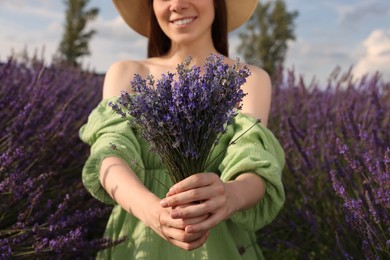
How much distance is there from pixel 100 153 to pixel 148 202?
1.02 feet

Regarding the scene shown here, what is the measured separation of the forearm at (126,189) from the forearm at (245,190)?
0.19 meters

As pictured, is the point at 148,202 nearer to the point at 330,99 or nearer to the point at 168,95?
the point at 168,95

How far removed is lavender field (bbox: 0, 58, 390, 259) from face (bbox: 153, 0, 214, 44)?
0.54m

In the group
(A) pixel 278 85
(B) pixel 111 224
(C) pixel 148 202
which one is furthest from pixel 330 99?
(C) pixel 148 202

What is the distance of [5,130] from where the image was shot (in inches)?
89.2

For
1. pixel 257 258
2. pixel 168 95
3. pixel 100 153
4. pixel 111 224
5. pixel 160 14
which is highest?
pixel 160 14

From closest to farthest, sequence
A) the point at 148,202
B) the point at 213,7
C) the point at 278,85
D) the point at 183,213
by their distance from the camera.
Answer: the point at 183,213 → the point at 148,202 → the point at 213,7 → the point at 278,85

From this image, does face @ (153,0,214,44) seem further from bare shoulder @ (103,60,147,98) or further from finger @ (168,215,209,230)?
finger @ (168,215,209,230)

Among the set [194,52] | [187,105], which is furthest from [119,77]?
[187,105]

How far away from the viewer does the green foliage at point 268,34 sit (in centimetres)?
2108

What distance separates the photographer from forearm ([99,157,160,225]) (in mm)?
1512

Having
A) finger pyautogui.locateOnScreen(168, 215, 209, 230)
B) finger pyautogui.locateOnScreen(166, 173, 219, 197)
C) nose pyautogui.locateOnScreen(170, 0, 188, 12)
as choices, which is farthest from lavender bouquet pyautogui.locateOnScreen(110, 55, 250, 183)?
nose pyautogui.locateOnScreen(170, 0, 188, 12)

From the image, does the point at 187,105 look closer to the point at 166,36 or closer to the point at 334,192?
the point at 166,36

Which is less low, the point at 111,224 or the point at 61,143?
the point at 61,143
